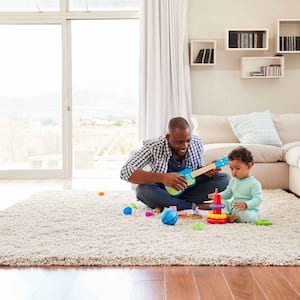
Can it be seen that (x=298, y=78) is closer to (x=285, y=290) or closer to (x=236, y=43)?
(x=236, y=43)

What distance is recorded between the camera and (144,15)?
6535 mm

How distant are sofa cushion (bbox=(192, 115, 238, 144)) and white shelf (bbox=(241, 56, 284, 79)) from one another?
3.39 feet

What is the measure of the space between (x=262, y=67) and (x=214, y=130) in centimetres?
132

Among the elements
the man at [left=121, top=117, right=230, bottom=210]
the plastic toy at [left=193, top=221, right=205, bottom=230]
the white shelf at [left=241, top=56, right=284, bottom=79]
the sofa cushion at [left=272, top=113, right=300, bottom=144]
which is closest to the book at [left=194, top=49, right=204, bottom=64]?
the white shelf at [left=241, top=56, right=284, bottom=79]

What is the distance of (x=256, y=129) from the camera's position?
5.45m

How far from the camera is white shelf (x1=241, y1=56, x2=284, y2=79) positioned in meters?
6.46

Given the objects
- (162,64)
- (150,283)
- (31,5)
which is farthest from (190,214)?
(31,5)

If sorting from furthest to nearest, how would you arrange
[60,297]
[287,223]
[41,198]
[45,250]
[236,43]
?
[236,43] < [41,198] < [287,223] < [45,250] < [60,297]

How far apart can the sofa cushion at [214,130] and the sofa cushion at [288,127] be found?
491 millimetres

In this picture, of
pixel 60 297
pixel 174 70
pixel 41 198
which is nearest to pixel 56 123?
pixel 174 70

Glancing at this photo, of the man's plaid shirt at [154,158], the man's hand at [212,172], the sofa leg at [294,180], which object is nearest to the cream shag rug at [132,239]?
the man's plaid shirt at [154,158]

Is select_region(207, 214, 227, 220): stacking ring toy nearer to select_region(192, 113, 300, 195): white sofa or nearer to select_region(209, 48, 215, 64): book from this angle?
select_region(192, 113, 300, 195): white sofa

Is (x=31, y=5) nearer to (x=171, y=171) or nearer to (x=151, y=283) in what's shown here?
(x=171, y=171)

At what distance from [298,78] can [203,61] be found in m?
1.23
